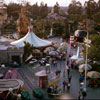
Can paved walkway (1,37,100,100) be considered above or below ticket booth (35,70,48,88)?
below

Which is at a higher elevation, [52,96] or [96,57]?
[96,57]

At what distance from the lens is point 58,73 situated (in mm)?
22016

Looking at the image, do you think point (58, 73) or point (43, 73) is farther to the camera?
point (58, 73)

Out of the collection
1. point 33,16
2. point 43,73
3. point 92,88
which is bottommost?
point 92,88

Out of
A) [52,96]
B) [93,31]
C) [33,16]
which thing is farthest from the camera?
[33,16]

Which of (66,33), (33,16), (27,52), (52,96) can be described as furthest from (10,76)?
(33,16)

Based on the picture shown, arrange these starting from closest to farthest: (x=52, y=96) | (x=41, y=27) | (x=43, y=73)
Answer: (x=52, y=96)
(x=43, y=73)
(x=41, y=27)

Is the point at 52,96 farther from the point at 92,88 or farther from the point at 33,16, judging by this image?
the point at 33,16

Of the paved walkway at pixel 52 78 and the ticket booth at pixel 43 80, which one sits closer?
the paved walkway at pixel 52 78

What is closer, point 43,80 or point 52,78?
point 43,80

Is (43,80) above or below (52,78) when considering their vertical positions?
above

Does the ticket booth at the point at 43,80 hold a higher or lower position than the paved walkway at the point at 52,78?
higher

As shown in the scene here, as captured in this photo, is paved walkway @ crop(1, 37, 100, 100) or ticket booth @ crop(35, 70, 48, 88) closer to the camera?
paved walkway @ crop(1, 37, 100, 100)

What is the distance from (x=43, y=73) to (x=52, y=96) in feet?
8.06
